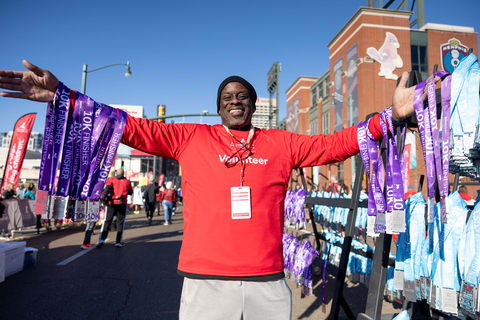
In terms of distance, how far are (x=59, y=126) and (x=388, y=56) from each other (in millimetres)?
29727

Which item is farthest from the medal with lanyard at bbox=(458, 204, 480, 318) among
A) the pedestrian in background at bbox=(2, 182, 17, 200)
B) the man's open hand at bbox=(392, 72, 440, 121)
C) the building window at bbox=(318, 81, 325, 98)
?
the building window at bbox=(318, 81, 325, 98)

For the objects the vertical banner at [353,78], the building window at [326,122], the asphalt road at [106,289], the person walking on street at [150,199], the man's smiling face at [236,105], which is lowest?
the asphalt road at [106,289]

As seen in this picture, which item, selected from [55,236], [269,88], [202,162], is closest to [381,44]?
[269,88]

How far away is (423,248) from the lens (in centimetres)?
223

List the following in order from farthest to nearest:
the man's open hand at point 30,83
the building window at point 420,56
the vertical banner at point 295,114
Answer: the vertical banner at point 295,114
the building window at point 420,56
the man's open hand at point 30,83

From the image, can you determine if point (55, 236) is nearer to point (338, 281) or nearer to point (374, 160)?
point (338, 281)

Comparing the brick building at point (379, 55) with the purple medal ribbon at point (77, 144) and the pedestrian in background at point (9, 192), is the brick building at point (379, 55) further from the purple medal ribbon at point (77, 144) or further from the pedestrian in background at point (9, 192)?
the purple medal ribbon at point (77, 144)

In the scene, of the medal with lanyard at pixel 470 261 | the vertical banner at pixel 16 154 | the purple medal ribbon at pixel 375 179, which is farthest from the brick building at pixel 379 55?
the medal with lanyard at pixel 470 261

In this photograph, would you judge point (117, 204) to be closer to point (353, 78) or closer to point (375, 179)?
point (375, 179)

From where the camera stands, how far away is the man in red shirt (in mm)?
1690

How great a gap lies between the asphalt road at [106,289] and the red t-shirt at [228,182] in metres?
2.42

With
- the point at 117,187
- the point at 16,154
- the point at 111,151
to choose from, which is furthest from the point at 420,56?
the point at 111,151

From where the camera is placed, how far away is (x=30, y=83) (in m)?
1.69

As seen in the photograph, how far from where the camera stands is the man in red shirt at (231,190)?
1.69 metres
